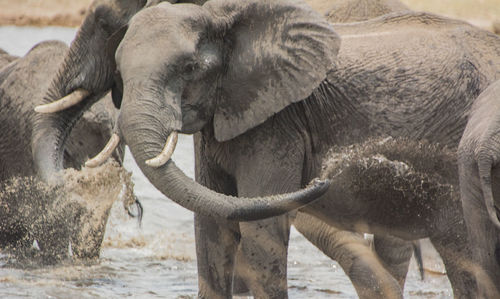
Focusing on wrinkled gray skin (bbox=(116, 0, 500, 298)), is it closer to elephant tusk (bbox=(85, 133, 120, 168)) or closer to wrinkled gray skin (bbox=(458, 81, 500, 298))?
elephant tusk (bbox=(85, 133, 120, 168))

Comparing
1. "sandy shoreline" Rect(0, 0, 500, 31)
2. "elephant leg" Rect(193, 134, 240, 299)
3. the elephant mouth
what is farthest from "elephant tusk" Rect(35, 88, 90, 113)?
"sandy shoreline" Rect(0, 0, 500, 31)

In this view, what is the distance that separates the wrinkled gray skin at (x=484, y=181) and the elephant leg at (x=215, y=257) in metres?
1.40

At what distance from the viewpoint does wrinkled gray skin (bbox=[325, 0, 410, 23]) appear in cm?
788

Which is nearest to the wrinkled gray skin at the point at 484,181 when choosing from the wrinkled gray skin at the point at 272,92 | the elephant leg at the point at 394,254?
the wrinkled gray skin at the point at 272,92

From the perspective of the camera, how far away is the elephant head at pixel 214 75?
5082 mm

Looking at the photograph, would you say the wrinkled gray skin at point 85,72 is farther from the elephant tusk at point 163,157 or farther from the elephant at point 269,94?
the elephant tusk at point 163,157

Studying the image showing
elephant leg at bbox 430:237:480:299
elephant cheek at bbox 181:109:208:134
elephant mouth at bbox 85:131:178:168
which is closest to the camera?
elephant mouth at bbox 85:131:178:168

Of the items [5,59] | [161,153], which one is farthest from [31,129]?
[161,153]

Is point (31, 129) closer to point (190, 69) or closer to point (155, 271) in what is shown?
point (155, 271)

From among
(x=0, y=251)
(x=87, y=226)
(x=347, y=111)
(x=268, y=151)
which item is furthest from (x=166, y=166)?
(x=0, y=251)

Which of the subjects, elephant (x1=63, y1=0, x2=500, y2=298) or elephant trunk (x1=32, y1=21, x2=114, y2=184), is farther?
elephant trunk (x1=32, y1=21, x2=114, y2=184)

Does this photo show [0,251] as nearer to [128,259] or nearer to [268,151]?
[128,259]

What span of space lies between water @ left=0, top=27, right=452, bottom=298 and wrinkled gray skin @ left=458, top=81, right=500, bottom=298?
9.13ft

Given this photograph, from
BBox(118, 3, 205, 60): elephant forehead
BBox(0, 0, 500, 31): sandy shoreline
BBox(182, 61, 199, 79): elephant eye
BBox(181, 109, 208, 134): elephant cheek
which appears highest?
BBox(0, 0, 500, 31): sandy shoreline
